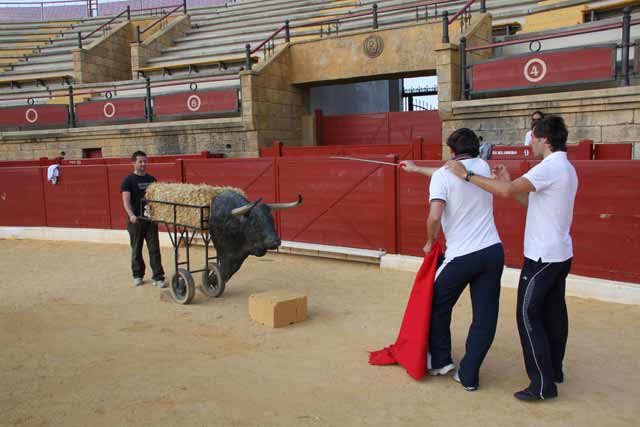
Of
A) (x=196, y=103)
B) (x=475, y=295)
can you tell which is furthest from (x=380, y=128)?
(x=475, y=295)

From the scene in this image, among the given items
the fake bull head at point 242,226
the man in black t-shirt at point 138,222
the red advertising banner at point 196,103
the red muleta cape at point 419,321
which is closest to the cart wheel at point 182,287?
the fake bull head at point 242,226

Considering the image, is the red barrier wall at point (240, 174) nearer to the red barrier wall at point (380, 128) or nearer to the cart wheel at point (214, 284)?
the cart wheel at point (214, 284)

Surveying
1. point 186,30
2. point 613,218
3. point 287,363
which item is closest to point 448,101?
point 613,218

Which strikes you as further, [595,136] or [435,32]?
[435,32]

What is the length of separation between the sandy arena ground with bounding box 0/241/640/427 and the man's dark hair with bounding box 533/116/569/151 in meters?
1.64

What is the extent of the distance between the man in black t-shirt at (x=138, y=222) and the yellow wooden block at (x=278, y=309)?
200 cm

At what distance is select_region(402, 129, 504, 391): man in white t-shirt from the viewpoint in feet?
11.9

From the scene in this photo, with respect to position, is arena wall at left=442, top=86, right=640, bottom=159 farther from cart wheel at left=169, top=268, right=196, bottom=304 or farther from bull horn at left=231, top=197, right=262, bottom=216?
cart wheel at left=169, top=268, right=196, bottom=304

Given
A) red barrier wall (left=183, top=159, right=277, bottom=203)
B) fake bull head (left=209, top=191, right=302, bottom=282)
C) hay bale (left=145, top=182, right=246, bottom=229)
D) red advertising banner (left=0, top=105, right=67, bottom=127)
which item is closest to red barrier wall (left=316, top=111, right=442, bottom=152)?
red barrier wall (left=183, top=159, right=277, bottom=203)

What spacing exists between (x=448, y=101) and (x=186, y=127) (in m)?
7.43

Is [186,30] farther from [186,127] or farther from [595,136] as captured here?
[595,136]

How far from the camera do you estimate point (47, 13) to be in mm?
31984

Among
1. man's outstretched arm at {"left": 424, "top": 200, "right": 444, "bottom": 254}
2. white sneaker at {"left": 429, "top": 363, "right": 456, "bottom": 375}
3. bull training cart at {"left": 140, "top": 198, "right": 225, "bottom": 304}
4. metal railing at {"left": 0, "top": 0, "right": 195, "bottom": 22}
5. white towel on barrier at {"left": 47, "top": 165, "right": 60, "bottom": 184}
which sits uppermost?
metal railing at {"left": 0, "top": 0, "right": 195, "bottom": 22}

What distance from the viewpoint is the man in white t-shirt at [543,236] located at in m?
3.40
